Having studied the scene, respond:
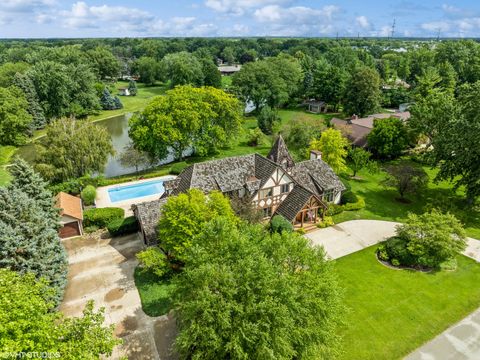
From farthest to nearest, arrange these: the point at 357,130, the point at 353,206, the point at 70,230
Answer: the point at 357,130
the point at 353,206
the point at 70,230

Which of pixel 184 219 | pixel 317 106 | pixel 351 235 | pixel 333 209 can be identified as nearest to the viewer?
pixel 184 219

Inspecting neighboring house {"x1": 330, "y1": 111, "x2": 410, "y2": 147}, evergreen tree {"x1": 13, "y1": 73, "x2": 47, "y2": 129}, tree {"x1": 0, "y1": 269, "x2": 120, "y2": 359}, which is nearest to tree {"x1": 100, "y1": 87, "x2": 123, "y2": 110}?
evergreen tree {"x1": 13, "y1": 73, "x2": 47, "y2": 129}

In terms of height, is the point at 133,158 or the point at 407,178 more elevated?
the point at 133,158

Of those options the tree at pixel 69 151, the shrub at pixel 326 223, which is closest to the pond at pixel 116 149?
the tree at pixel 69 151

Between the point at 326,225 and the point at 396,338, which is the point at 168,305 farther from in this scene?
the point at 326,225

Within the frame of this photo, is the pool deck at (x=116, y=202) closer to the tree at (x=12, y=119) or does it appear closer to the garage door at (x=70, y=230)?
the garage door at (x=70, y=230)

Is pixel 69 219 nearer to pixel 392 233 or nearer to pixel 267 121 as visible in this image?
pixel 392 233

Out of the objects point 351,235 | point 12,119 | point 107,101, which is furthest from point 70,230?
point 107,101
